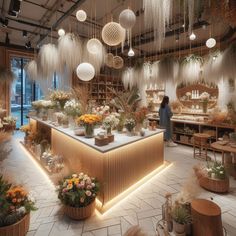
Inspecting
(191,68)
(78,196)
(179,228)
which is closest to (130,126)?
(78,196)

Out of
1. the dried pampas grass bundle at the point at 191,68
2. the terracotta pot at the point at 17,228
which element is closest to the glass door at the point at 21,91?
the dried pampas grass bundle at the point at 191,68

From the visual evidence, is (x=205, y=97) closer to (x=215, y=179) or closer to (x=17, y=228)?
(x=215, y=179)

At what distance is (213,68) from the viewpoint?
5.17m

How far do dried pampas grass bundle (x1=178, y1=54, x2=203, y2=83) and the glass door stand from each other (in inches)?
223

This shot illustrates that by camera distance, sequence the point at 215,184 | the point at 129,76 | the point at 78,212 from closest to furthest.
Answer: the point at 78,212, the point at 215,184, the point at 129,76

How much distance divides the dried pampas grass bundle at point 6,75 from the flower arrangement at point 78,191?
6.11 meters

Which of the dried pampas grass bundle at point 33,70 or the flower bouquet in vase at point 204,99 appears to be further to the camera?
the dried pampas grass bundle at point 33,70

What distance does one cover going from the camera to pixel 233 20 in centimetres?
179

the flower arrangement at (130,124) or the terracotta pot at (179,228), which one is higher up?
the flower arrangement at (130,124)

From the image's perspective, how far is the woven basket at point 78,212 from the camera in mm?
2354

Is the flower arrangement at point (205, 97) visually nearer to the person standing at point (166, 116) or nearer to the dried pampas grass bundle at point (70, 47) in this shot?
the person standing at point (166, 116)

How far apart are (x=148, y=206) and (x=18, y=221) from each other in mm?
1672

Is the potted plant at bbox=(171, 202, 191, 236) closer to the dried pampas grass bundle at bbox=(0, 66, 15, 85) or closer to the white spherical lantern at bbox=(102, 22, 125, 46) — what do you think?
the white spherical lantern at bbox=(102, 22, 125, 46)

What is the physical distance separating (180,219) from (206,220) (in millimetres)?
279
